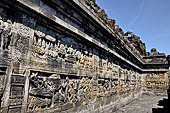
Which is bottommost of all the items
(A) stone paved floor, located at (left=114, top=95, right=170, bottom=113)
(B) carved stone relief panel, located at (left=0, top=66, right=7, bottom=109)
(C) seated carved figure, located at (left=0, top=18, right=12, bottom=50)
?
(A) stone paved floor, located at (left=114, top=95, right=170, bottom=113)

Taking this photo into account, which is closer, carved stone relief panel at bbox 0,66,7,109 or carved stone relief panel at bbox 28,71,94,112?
carved stone relief panel at bbox 0,66,7,109

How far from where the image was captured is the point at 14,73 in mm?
1922

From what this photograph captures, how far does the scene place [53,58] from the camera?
2639 mm

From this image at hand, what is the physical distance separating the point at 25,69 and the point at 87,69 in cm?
201

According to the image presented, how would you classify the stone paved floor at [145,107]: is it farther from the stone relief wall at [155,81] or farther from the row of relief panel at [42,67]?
the stone relief wall at [155,81]

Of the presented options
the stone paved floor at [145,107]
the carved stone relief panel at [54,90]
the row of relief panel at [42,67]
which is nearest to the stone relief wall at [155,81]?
the stone paved floor at [145,107]

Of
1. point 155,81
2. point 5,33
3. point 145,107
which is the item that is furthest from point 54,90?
point 155,81

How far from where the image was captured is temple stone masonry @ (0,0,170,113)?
1.92 meters

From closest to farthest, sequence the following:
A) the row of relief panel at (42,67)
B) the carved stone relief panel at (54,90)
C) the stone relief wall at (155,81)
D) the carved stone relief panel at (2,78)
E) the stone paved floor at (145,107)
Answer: the carved stone relief panel at (2,78) < the row of relief panel at (42,67) < the carved stone relief panel at (54,90) < the stone paved floor at (145,107) < the stone relief wall at (155,81)

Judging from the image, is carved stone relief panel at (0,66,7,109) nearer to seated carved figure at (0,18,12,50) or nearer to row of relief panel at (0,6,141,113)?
row of relief panel at (0,6,141,113)

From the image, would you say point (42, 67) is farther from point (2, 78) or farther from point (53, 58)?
point (2, 78)

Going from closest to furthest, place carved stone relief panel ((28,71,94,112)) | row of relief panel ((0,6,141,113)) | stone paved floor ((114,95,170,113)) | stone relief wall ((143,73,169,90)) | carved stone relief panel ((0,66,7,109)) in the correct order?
1. carved stone relief panel ((0,66,7,109))
2. row of relief panel ((0,6,141,113))
3. carved stone relief panel ((28,71,94,112))
4. stone paved floor ((114,95,170,113))
5. stone relief wall ((143,73,169,90))

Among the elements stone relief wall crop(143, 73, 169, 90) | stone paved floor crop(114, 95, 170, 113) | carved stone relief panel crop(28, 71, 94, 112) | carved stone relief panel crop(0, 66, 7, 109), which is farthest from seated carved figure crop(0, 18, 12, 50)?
stone relief wall crop(143, 73, 169, 90)

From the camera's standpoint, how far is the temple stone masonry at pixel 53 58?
192 centimetres
